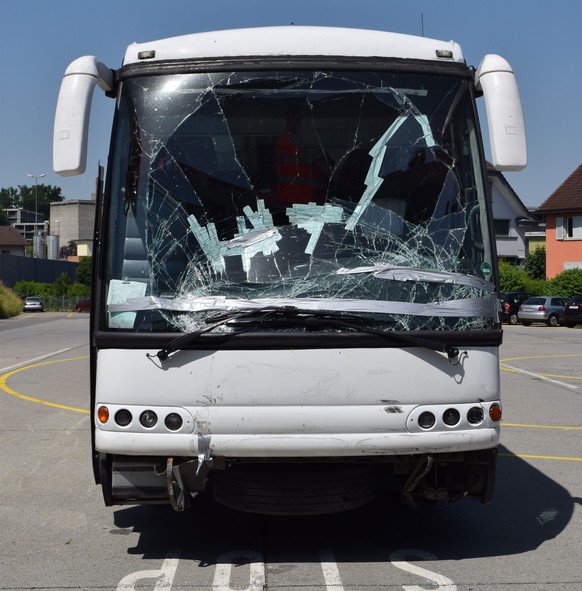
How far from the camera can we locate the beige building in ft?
414

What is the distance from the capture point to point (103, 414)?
5.57 meters

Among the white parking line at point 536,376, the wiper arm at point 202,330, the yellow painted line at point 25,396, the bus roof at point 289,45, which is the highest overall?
the bus roof at point 289,45

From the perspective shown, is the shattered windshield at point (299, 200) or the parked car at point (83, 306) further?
the parked car at point (83, 306)

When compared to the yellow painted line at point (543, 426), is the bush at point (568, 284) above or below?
above

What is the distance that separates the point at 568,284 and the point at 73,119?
156 feet

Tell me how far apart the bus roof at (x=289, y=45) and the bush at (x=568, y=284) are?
46.2 metres

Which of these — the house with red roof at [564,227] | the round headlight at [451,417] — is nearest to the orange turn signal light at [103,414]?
the round headlight at [451,417]

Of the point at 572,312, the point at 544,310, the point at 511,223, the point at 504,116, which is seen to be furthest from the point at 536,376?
the point at 511,223

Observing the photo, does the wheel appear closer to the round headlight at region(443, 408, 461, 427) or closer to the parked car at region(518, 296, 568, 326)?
the round headlight at region(443, 408, 461, 427)

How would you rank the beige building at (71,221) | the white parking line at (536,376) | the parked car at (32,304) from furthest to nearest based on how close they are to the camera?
the beige building at (71,221)
the parked car at (32,304)
the white parking line at (536,376)

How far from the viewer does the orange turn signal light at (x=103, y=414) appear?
18.2 feet

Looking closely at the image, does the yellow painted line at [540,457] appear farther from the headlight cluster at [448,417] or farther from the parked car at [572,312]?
the parked car at [572,312]

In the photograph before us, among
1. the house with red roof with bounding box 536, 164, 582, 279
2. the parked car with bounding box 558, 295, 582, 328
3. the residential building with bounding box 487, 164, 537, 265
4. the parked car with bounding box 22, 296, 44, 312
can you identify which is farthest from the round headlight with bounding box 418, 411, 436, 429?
the residential building with bounding box 487, 164, 537, 265

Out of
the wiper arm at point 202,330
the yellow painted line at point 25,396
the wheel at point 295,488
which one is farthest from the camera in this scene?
the yellow painted line at point 25,396
